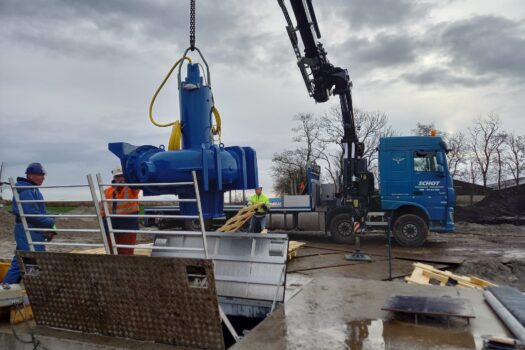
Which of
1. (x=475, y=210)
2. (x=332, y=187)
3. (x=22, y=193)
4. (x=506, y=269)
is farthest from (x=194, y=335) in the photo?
(x=475, y=210)

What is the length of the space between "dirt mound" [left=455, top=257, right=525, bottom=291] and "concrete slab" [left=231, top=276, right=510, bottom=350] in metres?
4.66

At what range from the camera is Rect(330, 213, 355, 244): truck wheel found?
1342cm

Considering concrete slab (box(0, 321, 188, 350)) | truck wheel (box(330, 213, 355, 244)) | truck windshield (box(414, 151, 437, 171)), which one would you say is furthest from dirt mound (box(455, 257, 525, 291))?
concrete slab (box(0, 321, 188, 350))

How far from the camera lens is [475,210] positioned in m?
23.3

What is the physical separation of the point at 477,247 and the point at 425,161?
3.34m

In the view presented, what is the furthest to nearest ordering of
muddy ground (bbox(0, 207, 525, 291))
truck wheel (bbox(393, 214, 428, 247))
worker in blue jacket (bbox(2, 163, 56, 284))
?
truck wheel (bbox(393, 214, 428, 247)), muddy ground (bbox(0, 207, 525, 291)), worker in blue jacket (bbox(2, 163, 56, 284))

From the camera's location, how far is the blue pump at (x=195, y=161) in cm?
389

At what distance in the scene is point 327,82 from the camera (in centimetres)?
1238

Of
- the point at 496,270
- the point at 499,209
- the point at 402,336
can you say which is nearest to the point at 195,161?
the point at 402,336

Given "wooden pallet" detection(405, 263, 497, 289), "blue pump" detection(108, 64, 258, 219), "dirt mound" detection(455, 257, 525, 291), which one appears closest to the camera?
"blue pump" detection(108, 64, 258, 219)

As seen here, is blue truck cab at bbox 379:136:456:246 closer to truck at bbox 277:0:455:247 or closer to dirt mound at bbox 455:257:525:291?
truck at bbox 277:0:455:247

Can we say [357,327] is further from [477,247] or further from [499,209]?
[499,209]

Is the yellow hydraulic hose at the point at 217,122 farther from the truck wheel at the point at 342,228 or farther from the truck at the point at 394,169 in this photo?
the truck wheel at the point at 342,228

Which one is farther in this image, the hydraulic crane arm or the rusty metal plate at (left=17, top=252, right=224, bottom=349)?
the hydraulic crane arm
